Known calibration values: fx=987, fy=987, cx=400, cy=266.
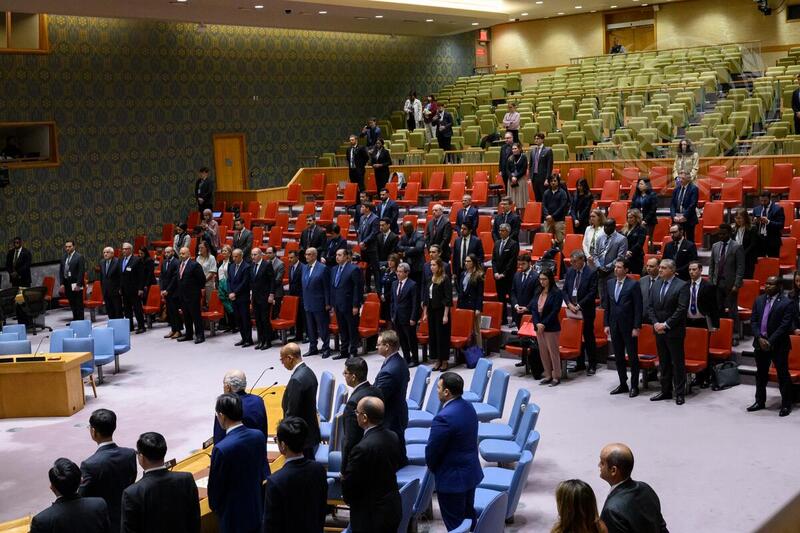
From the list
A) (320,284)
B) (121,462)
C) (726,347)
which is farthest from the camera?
(320,284)

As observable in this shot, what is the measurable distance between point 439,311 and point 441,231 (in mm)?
2039

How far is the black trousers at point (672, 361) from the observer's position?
9805 mm

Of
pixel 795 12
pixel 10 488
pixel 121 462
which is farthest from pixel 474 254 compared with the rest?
pixel 795 12

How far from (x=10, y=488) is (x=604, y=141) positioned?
12645 mm


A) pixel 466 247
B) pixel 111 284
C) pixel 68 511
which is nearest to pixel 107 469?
pixel 68 511

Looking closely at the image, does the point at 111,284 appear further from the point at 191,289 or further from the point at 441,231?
the point at 441,231

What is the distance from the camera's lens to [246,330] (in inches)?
542

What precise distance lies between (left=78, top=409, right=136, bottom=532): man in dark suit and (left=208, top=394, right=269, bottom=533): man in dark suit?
19.8 inches

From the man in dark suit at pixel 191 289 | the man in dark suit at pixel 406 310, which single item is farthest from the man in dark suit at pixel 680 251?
the man in dark suit at pixel 191 289

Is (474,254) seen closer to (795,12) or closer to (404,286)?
(404,286)

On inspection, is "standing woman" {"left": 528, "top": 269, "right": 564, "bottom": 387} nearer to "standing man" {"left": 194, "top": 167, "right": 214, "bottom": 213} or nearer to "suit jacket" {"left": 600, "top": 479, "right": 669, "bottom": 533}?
"suit jacket" {"left": 600, "top": 479, "right": 669, "bottom": 533}

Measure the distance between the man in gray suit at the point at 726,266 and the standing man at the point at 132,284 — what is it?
8.49 metres

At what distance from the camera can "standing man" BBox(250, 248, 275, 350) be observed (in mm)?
13477

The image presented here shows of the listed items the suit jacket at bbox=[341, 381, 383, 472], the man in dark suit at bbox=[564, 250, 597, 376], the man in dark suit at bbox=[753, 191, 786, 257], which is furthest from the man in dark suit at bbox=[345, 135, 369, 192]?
the suit jacket at bbox=[341, 381, 383, 472]
